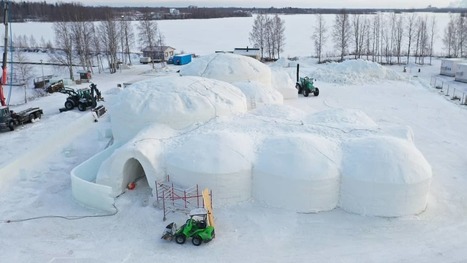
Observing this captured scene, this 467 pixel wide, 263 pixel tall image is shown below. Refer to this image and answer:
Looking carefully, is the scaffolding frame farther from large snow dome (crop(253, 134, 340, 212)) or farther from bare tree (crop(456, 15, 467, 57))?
bare tree (crop(456, 15, 467, 57))

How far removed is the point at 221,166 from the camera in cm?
1325

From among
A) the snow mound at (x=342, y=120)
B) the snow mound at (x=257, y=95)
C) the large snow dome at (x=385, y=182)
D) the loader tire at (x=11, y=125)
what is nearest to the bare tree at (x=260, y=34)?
the snow mound at (x=257, y=95)

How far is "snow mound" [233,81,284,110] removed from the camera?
21.8 metres

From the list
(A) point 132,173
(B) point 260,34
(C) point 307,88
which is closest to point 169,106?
(A) point 132,173

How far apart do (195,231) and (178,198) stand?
210 cm

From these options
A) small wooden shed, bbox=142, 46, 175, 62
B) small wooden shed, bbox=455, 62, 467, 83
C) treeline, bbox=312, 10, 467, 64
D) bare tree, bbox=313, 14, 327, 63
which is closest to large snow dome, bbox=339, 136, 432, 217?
small wooden shed, bbox=455, 62, 467, 83

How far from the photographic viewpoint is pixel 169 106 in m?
16.3

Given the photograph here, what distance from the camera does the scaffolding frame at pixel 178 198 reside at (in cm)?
1318

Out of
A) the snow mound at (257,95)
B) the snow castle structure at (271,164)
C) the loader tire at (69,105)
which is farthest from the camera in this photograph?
the loader tire at (69,105)

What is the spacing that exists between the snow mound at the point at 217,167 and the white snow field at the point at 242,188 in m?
0.04

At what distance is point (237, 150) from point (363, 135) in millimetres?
4857

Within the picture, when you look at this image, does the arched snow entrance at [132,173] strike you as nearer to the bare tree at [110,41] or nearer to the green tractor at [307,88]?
the green tractor at [307,88]

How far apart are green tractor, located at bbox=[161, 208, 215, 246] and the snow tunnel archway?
3.60 metres

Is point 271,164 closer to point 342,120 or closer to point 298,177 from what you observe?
point 298,177
